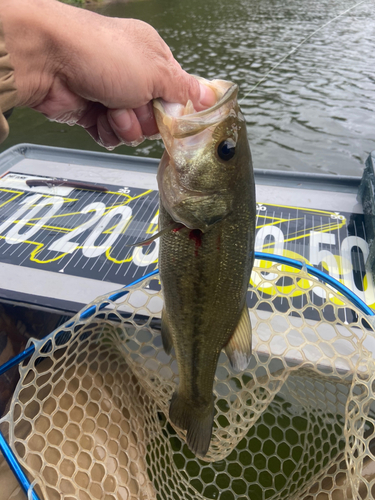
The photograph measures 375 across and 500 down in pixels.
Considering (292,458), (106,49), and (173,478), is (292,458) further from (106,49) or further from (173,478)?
(106,49)

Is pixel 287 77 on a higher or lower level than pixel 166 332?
lower

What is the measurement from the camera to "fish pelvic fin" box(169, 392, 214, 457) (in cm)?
154

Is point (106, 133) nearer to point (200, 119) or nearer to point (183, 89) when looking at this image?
point (183, 89)

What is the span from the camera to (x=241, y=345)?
142cm

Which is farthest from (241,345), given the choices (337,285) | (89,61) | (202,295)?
(89,61)

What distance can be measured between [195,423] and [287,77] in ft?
29.6

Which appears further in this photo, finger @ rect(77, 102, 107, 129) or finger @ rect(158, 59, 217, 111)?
finger @ rect(77, 102, 107, 129)

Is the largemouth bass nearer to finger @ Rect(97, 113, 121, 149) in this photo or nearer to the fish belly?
the fish belly

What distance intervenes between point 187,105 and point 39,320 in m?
2.02

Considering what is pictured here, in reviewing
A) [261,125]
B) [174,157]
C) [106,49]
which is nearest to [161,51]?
[106,49]

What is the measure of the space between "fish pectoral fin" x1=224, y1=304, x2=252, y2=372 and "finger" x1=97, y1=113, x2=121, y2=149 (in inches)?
39.0

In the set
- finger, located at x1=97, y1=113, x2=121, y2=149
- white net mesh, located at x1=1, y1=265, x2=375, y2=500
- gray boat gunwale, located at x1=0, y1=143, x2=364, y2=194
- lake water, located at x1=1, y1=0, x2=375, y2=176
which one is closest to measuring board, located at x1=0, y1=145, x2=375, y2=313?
gray boat gunwale, located at x1=0, y1=143, x2=364, y2=194

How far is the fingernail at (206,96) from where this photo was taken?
1.39 metres

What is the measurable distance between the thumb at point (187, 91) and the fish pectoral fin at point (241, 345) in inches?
33.7
